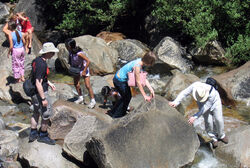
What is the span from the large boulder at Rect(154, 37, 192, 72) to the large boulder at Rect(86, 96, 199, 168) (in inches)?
216

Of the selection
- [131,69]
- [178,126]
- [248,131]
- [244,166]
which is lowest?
[244,166]

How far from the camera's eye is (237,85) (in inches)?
347

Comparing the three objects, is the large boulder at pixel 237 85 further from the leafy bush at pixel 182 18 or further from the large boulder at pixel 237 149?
the leafy bush at pixel 182 18

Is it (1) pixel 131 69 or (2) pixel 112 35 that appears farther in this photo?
(2) pixel 112 35

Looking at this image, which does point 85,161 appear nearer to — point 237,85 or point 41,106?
point 41,106

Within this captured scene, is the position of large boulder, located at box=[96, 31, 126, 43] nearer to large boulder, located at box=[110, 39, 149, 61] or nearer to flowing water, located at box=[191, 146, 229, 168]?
large boulder, located at box=[110, 39, 149, 61]

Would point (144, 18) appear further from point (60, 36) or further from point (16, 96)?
point (16, 96)

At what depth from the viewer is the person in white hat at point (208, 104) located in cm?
587

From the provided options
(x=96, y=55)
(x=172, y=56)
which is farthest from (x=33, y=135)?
Answer: (x=172, y=56)

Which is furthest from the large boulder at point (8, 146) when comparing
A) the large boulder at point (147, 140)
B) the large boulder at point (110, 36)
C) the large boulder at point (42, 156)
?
the large boulder at point (110, 36)

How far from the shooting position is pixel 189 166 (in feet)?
20.0

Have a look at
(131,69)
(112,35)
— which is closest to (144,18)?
(112,35)

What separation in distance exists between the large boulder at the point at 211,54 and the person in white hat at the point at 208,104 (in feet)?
18.1

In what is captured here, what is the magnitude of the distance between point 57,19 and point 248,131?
39.8 feet
